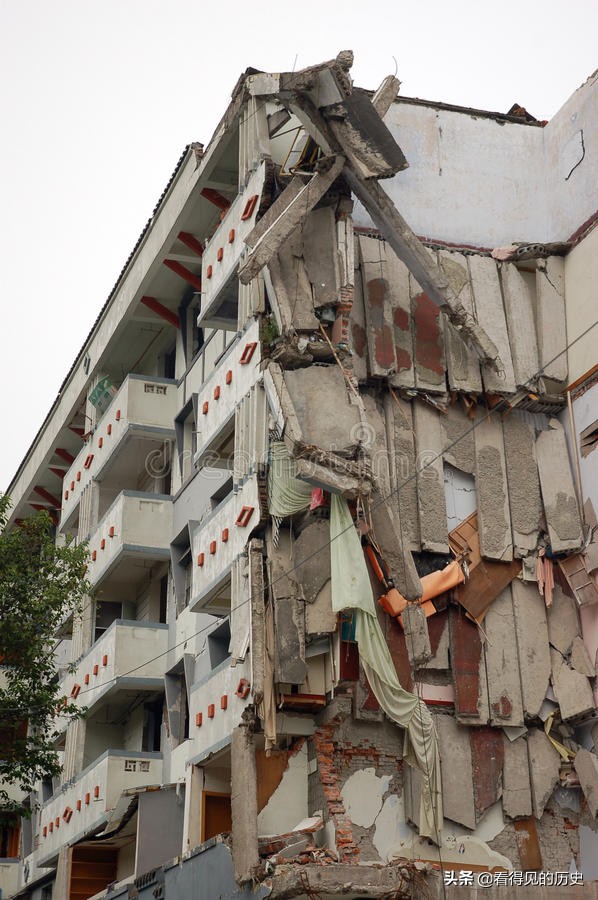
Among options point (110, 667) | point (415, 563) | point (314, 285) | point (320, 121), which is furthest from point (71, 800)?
point (320, 121)

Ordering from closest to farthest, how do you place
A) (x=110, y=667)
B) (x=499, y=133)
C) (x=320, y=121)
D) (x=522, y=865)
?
(x=522, y=865)
(x=320, y=121)
(x=499, y=133)
(x=110, y=667)

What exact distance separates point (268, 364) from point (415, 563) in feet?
13.0

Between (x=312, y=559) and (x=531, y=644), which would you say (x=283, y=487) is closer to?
(x=312, y=559)

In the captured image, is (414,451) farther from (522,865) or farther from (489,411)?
(522,865)

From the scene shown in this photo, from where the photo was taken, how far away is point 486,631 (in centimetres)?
2108

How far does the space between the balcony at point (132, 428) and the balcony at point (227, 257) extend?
431cm

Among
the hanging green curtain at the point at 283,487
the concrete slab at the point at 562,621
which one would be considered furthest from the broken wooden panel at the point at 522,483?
the hanging green curtain at the point at 283,487

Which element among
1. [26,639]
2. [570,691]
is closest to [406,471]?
[570,691]

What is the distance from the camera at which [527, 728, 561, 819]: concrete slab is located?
20.3m

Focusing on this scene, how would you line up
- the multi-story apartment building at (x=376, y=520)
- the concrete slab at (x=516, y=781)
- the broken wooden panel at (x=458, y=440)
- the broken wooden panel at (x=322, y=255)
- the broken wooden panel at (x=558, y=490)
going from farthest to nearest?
1. the broken wooden panel at (x=458, y=440)
2. the broken wooden panel at (x=558, y=490)
3. the broken wooden panel at (x=322, y=255)
4. the concrete slab at (x=516, y=781)
5. the multi-story apartment building at (x=376, y=520)

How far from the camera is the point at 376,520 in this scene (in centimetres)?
2017

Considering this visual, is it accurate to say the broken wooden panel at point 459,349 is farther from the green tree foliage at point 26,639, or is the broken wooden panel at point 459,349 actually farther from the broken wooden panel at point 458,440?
the green tree foliage at point 26,639

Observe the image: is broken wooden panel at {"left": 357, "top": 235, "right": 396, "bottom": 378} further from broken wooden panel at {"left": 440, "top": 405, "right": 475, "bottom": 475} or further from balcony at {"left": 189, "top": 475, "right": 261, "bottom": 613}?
balcony at {"left": 189, "top": 475, "right": 261, "bottom": 613}

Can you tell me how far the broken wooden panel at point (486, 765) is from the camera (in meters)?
20.1
